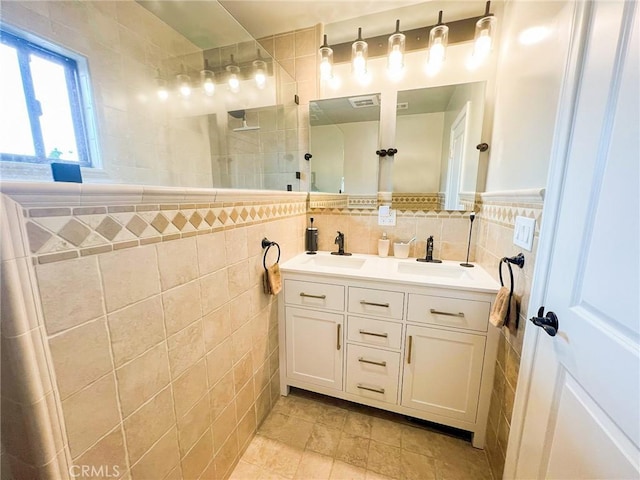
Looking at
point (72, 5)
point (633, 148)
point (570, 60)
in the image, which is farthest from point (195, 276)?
point (72, 5)

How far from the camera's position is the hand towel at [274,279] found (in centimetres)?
130

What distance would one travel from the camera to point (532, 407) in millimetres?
811

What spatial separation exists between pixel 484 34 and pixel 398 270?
4.57ft

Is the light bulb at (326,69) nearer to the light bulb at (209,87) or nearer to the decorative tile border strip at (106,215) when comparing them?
the light bulb at (209,87)

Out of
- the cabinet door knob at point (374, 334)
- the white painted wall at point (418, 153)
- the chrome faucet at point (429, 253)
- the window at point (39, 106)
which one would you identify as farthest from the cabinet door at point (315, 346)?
the window at point (39, 106)

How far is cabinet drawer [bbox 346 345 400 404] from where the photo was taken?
4.35 ft

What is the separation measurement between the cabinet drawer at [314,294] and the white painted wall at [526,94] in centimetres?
99

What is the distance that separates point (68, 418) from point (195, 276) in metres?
0.45

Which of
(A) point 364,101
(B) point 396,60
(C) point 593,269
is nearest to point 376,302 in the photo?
(C) point 593,269

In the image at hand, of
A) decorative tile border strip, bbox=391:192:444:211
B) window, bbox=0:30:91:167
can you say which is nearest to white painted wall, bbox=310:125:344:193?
decorative tile border strip, bbox=391:192:444:211

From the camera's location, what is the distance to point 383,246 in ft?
5.54

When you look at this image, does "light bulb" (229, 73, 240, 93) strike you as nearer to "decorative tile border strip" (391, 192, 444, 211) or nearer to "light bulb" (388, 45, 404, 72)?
"light bulb" (388, 45, 404, 72)

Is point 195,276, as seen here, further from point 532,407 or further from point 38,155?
point 532,407

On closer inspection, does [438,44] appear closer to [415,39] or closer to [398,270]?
[415,39]
